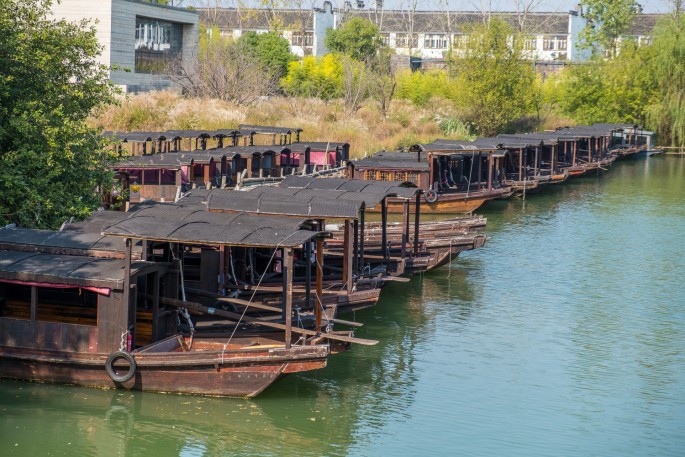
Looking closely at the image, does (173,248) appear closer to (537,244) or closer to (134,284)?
(134,284)

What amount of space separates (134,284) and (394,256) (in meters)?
10.1

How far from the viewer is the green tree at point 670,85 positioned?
6206cm

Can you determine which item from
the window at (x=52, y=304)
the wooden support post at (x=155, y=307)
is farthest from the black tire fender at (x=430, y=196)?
the window at (x=52, y=304)

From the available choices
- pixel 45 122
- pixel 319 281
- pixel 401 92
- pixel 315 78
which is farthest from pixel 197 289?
pixel 401 92

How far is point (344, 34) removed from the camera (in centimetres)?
7325

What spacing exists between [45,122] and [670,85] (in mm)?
49721

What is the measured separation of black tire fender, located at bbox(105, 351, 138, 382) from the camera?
1550 cm

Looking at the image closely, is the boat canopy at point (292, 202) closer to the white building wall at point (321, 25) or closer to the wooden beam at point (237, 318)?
the wooden beam at point (237, 318)

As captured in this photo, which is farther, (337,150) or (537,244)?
(337,150)

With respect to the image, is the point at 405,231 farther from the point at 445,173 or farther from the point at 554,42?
the point at 554,42

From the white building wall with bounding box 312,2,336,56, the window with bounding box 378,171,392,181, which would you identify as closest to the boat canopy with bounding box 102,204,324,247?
the window with bounding box 378,171,392,181

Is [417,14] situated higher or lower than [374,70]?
higher

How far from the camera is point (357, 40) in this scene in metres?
73.6

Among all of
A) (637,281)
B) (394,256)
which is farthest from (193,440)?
(637,281)
